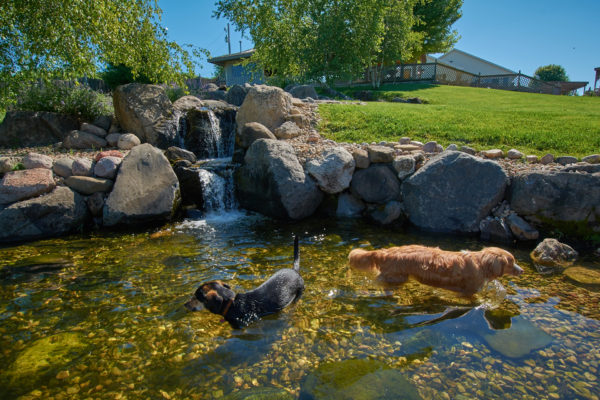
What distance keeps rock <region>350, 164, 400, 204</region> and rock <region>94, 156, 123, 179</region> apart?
226 inches

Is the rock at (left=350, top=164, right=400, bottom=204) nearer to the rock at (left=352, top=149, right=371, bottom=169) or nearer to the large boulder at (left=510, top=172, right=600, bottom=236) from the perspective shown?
the rock at (left=352, top=149, right=371, bottom=169)

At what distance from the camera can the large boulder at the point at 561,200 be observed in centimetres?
609

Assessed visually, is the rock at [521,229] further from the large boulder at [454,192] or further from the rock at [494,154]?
the rock at [494,154]

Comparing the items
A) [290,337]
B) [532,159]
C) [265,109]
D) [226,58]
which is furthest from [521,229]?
[226,58]

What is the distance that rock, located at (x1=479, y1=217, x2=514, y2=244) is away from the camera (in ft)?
21.1

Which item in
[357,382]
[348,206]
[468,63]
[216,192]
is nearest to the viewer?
[357,382]

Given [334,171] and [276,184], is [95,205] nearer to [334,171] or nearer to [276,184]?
[276,184]

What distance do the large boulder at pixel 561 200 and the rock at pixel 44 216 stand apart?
9198mm

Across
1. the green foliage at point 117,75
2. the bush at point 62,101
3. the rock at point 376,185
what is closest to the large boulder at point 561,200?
the rock at point 376,185

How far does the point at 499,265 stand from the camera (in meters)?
4.07

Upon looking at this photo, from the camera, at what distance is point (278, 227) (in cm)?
744

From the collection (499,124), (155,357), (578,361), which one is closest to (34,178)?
(155,357)

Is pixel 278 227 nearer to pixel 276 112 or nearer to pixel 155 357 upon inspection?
pixel 155 357

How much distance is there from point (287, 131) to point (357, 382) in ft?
27.8
